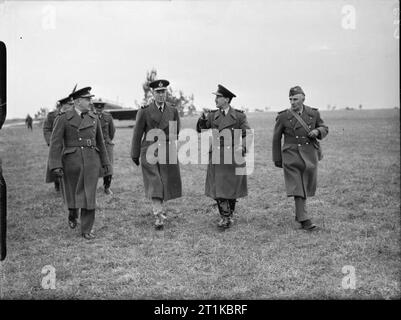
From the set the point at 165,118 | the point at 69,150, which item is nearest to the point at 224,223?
the point at 165,118

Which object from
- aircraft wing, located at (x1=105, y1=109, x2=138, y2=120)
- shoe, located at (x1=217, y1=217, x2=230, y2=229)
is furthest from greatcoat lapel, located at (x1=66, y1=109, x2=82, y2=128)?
aircraft wing, located at (x1=105, y1=109, x2=138, y2=120)

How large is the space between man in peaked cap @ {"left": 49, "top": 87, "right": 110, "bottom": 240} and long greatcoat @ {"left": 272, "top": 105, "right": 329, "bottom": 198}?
279 centimetres

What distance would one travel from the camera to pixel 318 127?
783 cm

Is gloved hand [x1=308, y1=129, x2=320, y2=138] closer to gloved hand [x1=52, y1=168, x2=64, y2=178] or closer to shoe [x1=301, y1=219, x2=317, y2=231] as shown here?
shoe [x1=301, y1=219, x2=317, y2=231]

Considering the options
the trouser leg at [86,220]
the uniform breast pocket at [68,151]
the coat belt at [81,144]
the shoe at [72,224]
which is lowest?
the shoe at [72,224]

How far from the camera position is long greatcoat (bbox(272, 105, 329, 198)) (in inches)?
303

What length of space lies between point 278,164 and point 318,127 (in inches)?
31.9

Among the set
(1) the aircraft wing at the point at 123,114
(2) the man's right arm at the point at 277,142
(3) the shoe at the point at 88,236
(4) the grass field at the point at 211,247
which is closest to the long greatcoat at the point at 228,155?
(2) the man's right arm at the point at 277,142

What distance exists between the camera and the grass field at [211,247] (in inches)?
218

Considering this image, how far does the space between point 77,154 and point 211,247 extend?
92.1 inches

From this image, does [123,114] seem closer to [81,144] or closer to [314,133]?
[81,144]

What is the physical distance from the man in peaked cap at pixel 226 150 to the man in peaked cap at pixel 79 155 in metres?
A: 1.82

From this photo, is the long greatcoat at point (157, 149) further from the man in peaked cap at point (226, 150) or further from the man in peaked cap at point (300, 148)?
the man in peaked cap at point (300, 148)

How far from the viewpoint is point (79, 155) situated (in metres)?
7.58
